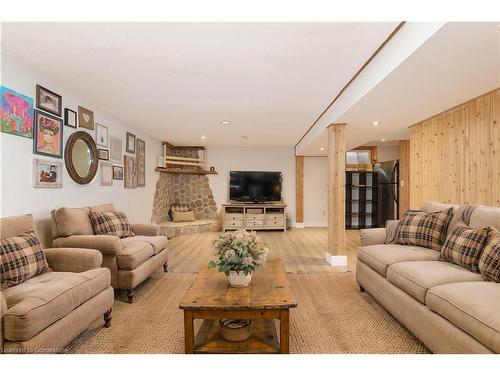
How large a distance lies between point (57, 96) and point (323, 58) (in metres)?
2.73

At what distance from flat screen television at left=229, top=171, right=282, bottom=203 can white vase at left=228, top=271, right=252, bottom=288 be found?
18.0 feet

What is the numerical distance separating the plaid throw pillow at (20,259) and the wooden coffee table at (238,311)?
3.94 ft

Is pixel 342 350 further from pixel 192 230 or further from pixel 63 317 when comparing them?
pixel 192 230

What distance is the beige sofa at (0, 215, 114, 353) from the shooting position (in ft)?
5.09

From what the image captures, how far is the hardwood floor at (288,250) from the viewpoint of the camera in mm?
4078

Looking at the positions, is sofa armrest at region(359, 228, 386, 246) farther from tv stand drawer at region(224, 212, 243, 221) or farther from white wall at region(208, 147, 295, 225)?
white wall at region(208, 147, 295, 225)

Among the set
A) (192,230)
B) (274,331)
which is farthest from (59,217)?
(192,230)

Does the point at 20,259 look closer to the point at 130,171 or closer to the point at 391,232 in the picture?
the point at 130,171

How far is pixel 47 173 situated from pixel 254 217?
193 inches

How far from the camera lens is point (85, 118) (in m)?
3.58

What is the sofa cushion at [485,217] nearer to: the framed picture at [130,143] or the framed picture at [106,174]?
the framed picture at [106,174]

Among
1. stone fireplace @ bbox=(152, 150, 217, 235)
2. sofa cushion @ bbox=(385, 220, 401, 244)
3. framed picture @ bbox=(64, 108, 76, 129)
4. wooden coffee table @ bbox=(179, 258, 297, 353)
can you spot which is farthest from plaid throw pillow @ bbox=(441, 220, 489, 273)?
stone fireplace @ bbox=(152, 150, 217, 235)

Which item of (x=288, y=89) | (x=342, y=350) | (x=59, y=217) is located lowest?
(x=342, y=350)

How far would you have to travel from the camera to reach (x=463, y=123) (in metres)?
3.43
